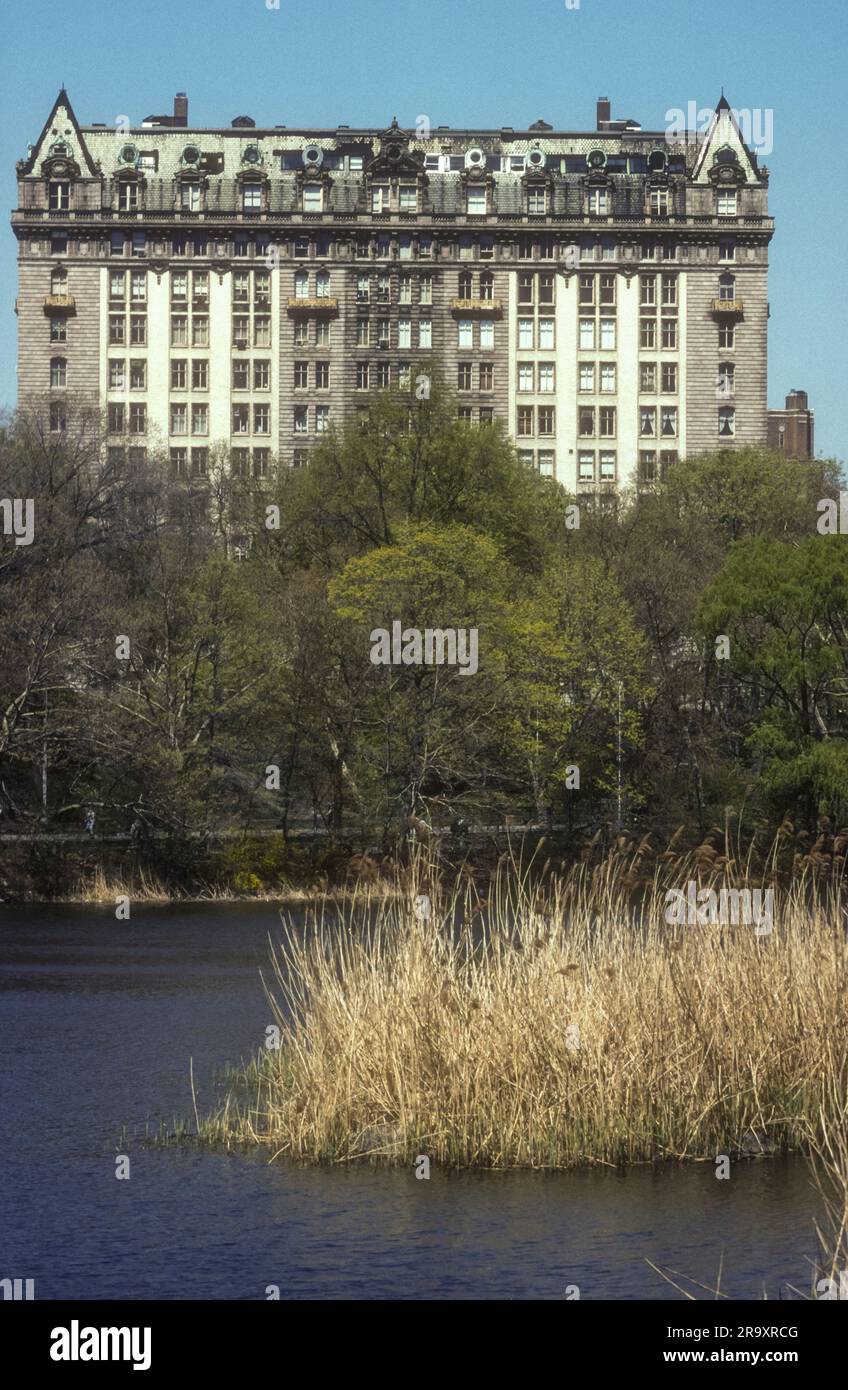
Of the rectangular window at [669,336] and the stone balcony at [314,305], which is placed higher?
the stone balcony at [314,305]

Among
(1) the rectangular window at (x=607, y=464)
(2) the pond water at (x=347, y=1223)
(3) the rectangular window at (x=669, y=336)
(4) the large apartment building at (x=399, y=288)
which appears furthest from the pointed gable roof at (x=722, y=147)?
(2) the pond water at (x=347, y=1223)

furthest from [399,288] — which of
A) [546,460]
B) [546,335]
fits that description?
[546,460]

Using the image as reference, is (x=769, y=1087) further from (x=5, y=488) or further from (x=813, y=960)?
(x=5, y=488)

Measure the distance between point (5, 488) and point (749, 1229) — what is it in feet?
164

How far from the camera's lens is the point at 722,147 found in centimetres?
13825

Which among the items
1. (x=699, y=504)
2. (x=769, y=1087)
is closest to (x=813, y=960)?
(x=769, y=1087)

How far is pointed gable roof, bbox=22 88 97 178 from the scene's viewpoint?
449 ft

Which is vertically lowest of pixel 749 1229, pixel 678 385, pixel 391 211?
pixel 749 1229

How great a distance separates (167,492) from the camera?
311ft

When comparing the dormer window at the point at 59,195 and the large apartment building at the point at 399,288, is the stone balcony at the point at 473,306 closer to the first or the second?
the large apartment building at the point at 399,288

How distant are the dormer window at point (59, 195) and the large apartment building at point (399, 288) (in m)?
0.12

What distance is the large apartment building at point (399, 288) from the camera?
13588 cm

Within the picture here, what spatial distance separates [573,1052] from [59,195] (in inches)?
4871

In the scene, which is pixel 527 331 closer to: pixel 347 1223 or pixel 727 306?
pixel 727 306
